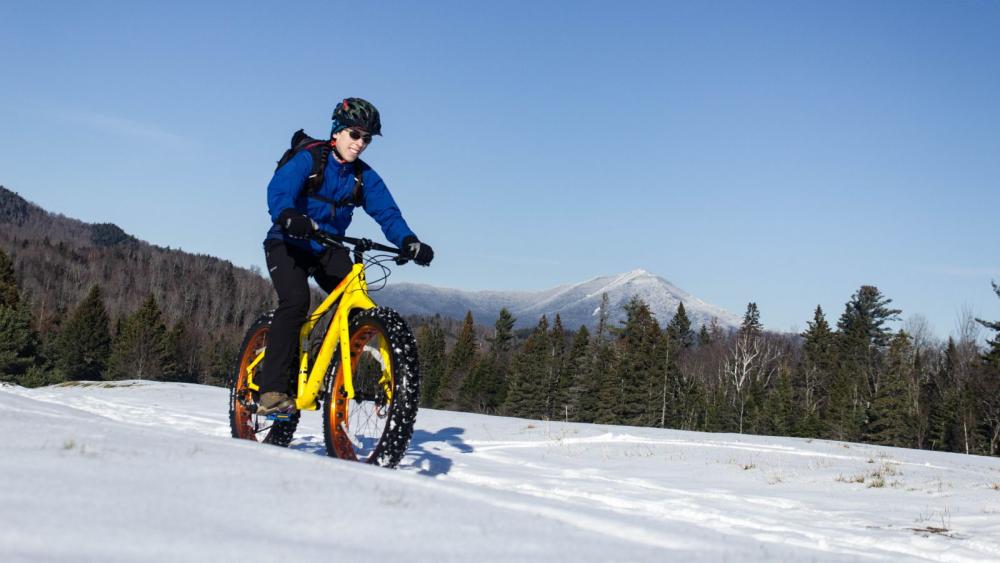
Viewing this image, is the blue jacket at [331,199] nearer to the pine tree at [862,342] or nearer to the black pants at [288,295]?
the black pants at [288,295]

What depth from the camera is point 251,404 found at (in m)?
6.48

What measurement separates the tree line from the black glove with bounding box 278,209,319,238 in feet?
166

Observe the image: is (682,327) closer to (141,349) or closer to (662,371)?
(662,371)

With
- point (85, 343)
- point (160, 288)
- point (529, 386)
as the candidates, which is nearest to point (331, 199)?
point (529, 386)

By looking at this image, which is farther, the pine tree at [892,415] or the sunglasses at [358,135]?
the pine tree at [892,415]

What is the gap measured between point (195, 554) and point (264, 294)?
545 ft

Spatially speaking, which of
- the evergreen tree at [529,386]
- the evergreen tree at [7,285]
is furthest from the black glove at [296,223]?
the evergreen tree at [529,386]

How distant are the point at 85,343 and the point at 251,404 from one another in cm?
7916

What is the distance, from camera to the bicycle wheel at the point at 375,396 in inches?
193

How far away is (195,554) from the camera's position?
5.60 feet

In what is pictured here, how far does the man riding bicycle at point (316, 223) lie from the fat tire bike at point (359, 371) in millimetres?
162

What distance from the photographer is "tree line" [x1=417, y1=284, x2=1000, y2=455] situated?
57.0 metres

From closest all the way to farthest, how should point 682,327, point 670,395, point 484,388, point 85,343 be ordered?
point 670,395
point 85,343
point 484,388
point 682,327

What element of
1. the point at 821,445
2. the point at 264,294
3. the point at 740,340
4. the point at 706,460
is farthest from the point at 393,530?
the point at 264,294
